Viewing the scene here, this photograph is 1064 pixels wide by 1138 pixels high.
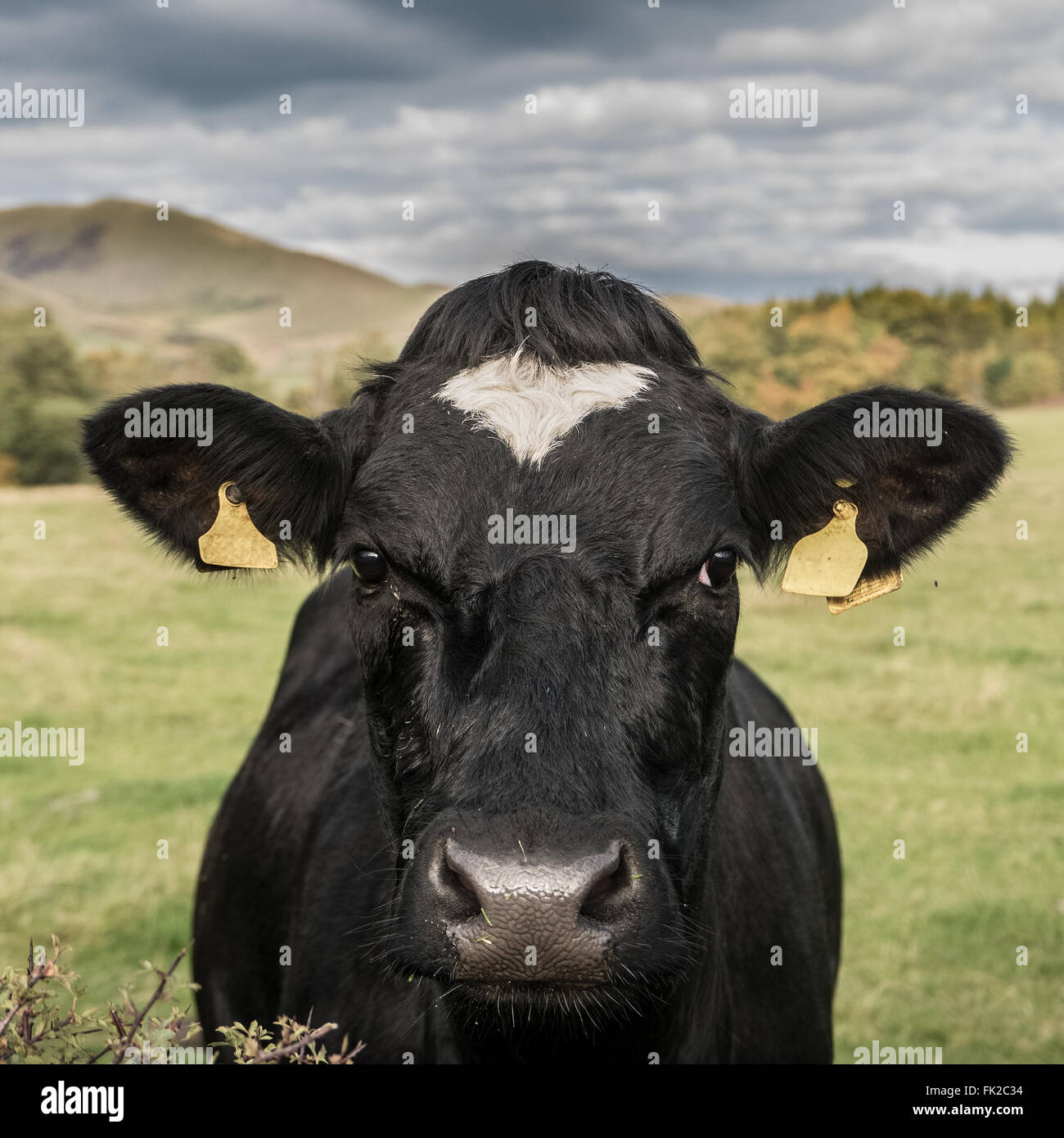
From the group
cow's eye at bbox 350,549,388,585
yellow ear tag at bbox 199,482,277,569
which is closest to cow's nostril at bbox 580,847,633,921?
cow's eye at bbox 350,549,388,585

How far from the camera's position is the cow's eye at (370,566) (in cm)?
322

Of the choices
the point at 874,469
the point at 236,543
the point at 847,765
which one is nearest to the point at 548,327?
the point at 874,469

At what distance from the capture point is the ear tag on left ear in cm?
367

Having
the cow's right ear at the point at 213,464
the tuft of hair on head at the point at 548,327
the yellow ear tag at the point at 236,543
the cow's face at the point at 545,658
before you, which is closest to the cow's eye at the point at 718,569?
the cow's face at the point at 545,658

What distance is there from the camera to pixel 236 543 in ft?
12.4

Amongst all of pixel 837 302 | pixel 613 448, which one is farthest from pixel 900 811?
pixel 837 302

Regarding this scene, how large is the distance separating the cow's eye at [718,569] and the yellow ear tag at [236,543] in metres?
1.41

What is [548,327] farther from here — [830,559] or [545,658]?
[545,658]

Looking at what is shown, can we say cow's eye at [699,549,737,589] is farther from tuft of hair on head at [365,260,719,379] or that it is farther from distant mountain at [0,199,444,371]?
distant mountain at [0,199,444,371]

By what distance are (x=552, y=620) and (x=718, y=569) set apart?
623mm

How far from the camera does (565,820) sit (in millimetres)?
2430

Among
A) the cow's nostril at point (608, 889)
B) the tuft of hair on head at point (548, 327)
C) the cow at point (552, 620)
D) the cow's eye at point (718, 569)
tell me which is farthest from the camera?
the tuft of hair on head at point (548, 327)

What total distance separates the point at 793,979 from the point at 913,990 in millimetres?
3409

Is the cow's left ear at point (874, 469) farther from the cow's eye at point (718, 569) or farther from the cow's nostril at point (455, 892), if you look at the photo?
the cow's nostril at point (455, 892)
